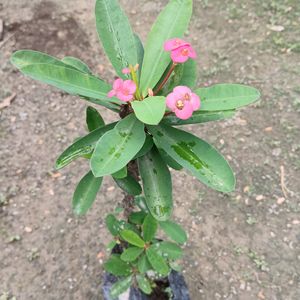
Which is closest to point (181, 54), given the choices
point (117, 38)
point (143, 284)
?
point (117, 38)

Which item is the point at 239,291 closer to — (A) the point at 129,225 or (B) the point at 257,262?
(B) the point at 257,262

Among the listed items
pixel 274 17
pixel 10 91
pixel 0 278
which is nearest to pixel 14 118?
pixel 10 91

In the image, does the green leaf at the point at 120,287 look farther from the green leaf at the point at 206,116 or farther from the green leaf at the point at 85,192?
the green leaf at the point at 206,116

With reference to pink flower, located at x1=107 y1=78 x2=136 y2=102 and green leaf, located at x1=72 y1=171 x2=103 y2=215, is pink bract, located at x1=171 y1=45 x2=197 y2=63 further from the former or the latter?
green leaf, located at x1=72 y1=171 x2=103 y2=215

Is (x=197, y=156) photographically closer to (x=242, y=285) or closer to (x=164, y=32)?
(x=164, y=32)

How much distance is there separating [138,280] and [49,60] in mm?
903

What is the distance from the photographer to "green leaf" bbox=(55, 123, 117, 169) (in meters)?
1.18

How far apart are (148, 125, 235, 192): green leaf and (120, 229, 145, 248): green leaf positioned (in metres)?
0.41

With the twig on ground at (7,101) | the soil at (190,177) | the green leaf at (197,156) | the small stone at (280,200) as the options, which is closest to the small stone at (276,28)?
the soil at (190,177)

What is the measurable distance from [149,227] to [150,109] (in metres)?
0.63

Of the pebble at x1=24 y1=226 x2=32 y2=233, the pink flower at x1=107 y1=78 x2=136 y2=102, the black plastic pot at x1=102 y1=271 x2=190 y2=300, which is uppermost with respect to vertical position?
the pink flower at x1=107 y1=78 x2=136 y2=102

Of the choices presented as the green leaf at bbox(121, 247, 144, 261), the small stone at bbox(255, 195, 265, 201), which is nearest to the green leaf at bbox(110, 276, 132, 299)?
the green leaf at bbox(121, 247, 144, 261)

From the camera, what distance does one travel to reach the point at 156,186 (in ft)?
4.09

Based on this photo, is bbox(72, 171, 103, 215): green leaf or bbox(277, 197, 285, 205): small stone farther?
bbox(277, 197, 285, 205): small stone
